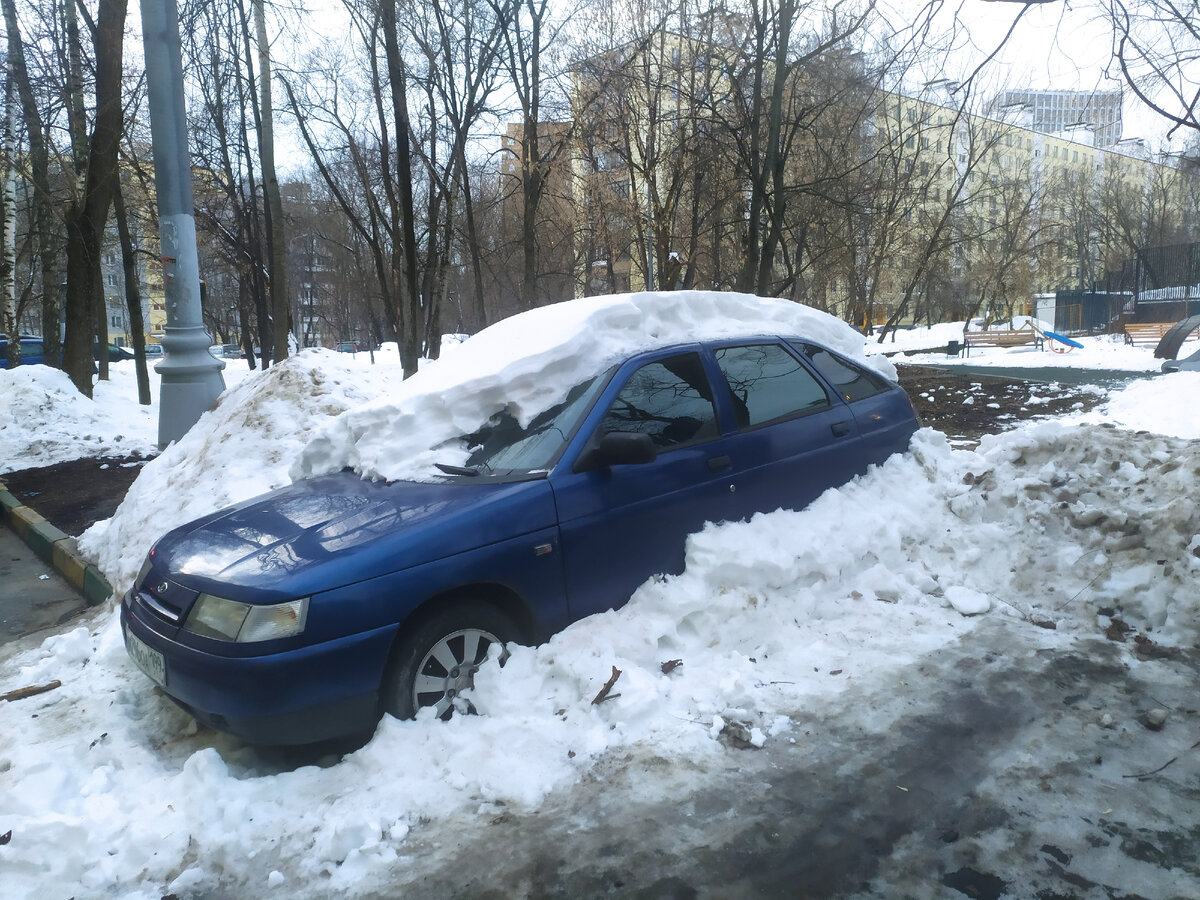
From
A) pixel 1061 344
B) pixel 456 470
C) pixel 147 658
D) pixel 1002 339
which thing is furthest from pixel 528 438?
pixel 1002 339

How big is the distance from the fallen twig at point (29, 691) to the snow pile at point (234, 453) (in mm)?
1052

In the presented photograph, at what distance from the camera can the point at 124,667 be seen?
4.33 metres

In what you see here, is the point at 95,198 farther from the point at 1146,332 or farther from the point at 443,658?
the point at 1146,332

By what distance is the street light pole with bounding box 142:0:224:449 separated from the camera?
796 cm

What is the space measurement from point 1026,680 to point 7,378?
563 inches

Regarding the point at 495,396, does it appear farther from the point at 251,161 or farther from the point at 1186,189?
the point at 1186,189

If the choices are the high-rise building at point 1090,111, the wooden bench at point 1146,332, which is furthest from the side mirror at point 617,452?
the wooden bench at point 1146,332

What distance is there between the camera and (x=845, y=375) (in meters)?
5.30

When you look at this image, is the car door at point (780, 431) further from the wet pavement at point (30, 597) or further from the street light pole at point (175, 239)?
the street light pole at point (175, 239)

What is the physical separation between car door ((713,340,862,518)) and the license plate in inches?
105

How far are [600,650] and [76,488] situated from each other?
8.04 m

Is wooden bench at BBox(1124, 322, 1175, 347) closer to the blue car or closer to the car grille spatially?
the blue car

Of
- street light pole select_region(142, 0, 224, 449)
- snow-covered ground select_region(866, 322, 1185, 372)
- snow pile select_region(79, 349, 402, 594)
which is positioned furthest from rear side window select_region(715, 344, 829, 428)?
snow-covered ground select_region(866, 322, 1185, 372)

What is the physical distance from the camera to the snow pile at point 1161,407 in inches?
375
